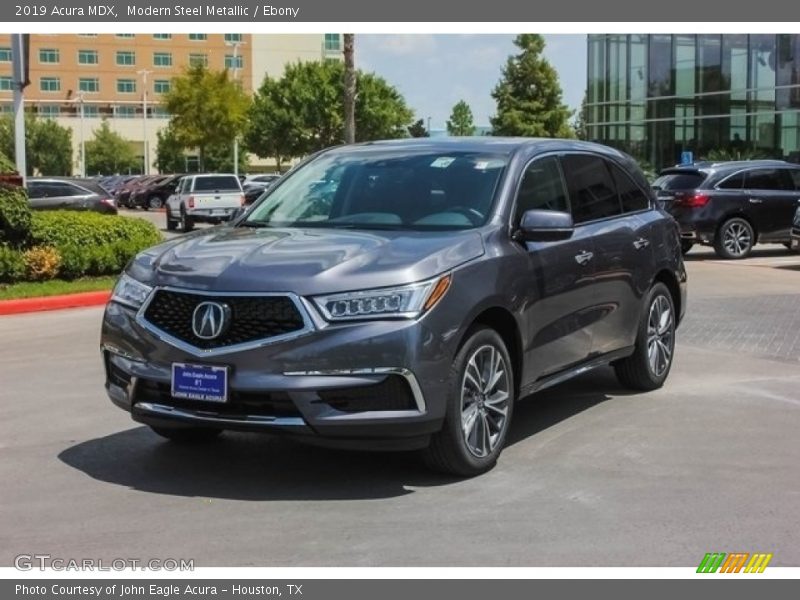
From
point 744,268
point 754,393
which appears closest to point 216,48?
point 744,268

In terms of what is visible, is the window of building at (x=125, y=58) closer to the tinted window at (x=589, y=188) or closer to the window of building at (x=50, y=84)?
the window of building at (x=50, y=84)

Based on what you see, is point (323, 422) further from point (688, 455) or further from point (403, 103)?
point (403, 103)

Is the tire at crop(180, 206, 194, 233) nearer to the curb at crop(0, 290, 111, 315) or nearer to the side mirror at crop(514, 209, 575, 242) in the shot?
the curb at crop(0, 290, 111, 315)

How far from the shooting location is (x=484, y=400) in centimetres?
554

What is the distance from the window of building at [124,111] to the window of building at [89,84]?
3.00 m

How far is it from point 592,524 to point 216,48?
4033 inches

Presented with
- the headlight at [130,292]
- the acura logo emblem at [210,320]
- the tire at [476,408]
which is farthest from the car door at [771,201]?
the acura logo emblem at [210,320]

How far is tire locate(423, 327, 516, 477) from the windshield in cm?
77

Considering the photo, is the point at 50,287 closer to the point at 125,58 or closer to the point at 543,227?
the point at 543,227

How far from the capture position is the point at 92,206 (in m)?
25.7

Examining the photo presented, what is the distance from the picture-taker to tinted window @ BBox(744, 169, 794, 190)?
1909 cm

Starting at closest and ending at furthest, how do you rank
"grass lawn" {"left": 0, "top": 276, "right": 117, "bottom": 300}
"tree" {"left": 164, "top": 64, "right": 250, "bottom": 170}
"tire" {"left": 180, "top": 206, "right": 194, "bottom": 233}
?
"grass lawn" {"left": 0, "top": 276, "right": 117, "bottom": 300}
"tire" {"left": 180, "top": 206, "right": 194, "bottom": 233}
"tree" {"left": 164, "top": 64, "right": 250, "bottom": 170}

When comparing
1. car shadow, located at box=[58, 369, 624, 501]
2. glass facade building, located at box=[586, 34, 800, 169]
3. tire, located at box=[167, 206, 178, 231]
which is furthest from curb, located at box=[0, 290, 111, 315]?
glass facade building, located at box=[586, 34, 800, 169]

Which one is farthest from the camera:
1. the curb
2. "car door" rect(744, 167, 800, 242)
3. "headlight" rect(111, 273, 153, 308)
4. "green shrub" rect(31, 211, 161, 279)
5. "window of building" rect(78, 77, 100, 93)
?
"window of building" rect(78, 77, 100, 93)
